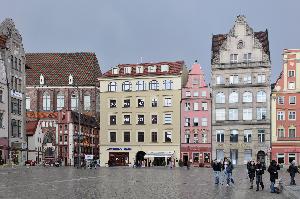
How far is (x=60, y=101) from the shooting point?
11919 centimetres

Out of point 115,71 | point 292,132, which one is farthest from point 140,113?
point 292,132

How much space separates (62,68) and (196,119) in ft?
134

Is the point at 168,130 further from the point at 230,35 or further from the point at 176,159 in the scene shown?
the point at 230,35

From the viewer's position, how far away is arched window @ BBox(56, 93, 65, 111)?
389 feet

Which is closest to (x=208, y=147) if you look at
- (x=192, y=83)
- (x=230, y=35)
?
(x=192, y=83)

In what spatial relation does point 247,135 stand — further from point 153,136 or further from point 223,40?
point 223,40

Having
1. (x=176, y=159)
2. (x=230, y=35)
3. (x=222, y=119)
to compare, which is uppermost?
(x=230, y=35)

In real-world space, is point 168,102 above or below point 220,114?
above

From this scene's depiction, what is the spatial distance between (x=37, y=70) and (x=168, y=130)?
40.1m

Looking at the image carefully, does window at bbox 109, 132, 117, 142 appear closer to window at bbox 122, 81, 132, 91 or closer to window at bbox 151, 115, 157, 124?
window at bbox 151, 115, 157, 124

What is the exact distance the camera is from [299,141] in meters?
87.6

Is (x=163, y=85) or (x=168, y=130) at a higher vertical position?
(x=163, y=85)

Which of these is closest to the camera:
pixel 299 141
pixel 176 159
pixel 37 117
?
pixel 299 141

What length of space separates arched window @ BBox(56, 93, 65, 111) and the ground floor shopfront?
23.5 metres
